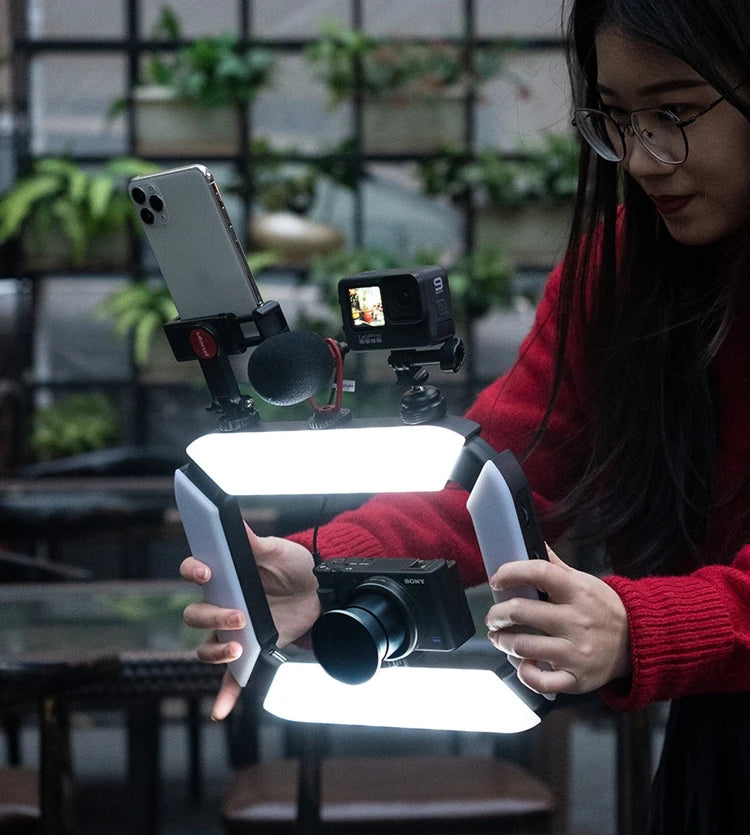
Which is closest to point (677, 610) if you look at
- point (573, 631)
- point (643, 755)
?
point (573, 631)

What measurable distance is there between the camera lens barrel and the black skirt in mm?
375

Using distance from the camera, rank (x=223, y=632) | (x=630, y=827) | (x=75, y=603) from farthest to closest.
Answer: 1. (x=75, y=603)
2. (x=630, y=827)
3. (x=223, y=632)

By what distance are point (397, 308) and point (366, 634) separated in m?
0.21

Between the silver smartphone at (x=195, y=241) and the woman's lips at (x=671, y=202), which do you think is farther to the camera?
the woman's lips at (x=671, y=202)

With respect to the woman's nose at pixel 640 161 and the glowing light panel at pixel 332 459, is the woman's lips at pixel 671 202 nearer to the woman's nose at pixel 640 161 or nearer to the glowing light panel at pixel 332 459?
the woman's nose at pixel 640 161

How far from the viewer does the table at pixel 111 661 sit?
64.3 inches

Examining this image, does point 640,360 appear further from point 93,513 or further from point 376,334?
point 93,513

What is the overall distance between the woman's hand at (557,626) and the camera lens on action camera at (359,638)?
6 centimetres

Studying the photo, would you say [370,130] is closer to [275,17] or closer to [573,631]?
[275,17]

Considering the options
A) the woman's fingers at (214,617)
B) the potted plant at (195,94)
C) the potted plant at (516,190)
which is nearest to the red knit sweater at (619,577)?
the woman's fingers at (214,617)

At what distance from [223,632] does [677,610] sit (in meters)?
0.33

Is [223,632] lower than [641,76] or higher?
lower

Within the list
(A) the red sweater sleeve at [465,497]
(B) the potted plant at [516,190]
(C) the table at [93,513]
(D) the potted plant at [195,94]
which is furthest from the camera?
(D) the potted plant at [195,94]

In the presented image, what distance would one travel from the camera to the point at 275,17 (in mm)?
4531
